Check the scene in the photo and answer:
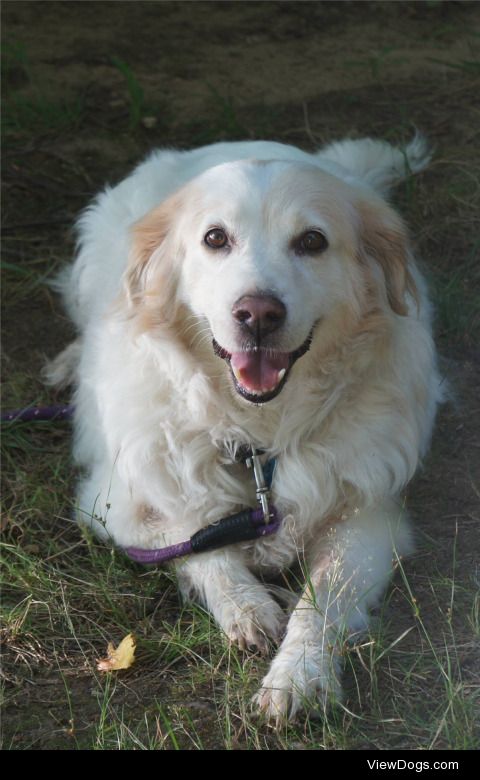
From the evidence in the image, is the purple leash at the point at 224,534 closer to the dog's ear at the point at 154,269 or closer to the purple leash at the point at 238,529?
the purple leash at the point at 238,529

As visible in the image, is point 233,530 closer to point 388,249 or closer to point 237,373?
point 237,373

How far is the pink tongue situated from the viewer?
2938 millimetres

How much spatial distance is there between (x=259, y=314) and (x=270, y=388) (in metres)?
0.26

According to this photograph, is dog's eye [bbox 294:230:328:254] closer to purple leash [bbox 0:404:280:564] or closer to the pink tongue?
the pink tongue

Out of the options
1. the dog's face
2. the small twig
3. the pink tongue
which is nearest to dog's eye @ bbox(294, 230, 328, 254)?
the dog's face

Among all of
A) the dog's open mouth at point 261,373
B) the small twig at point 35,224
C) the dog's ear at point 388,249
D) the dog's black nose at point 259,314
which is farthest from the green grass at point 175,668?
the small twig at point 35,224

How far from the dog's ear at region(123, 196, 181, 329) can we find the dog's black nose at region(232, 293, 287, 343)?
0.42m

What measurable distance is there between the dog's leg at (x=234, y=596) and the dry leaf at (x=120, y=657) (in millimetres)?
260

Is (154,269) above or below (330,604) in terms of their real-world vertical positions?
above

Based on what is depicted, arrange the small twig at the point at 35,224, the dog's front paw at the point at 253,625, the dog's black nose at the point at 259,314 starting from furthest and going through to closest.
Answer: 1. the small twig at the point at 35,224
2. the dog's front paw at the point at 253,625
3. the dog's black nose at the point at 259,314

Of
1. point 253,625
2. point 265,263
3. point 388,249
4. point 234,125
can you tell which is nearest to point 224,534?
point 253,625

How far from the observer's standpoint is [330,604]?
2.89 meters

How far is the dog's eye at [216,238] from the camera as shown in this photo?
303 cm
